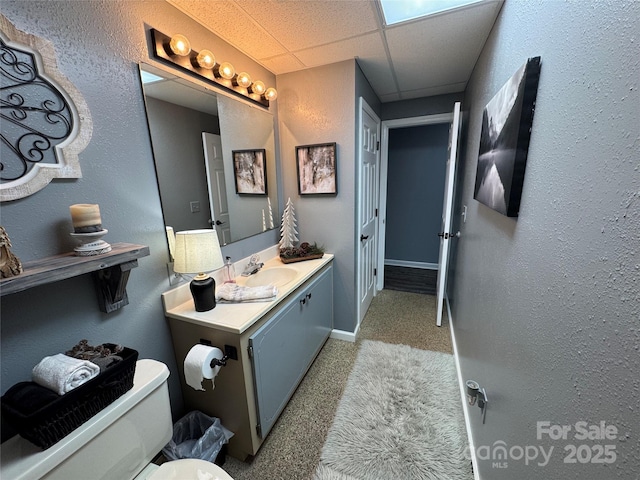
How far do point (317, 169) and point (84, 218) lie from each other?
1.51 metres

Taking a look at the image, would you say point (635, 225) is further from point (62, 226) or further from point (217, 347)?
point (62, 226)

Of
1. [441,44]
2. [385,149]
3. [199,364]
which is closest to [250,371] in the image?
[199,364]

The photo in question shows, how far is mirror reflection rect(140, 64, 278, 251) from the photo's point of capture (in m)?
1.23

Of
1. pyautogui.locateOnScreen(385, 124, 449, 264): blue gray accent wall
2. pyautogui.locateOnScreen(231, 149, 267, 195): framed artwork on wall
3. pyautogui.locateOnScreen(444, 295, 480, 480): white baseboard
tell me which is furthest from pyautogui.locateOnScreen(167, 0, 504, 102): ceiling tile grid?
pyautogui.locateOnScreen(444, 295, 480, 480): white baseboard

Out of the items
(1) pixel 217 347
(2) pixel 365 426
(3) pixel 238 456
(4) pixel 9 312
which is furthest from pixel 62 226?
(2) pixel 365 426

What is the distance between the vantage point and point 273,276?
1.87 m

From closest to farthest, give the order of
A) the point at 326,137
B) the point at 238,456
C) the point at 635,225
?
the point at 635,225, the point at 238,456, the point at 326,137

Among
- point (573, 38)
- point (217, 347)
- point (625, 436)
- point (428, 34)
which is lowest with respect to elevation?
point (217, 347)

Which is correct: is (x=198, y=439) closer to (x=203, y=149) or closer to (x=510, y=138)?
(x=203, y=149)

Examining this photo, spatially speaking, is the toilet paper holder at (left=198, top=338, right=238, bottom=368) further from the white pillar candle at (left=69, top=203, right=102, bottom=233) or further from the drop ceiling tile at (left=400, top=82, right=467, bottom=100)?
the drop ceiling tile at (left=400, top=82, right=467, bottom=100)

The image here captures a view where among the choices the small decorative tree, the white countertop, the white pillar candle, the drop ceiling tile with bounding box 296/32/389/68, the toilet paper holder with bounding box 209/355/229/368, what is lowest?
the toilet paper holder with bounding box 209/355/229/368

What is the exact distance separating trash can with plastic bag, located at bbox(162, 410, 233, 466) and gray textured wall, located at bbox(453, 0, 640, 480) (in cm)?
127

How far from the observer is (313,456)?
1.35m

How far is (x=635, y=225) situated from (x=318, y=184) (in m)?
1.81
